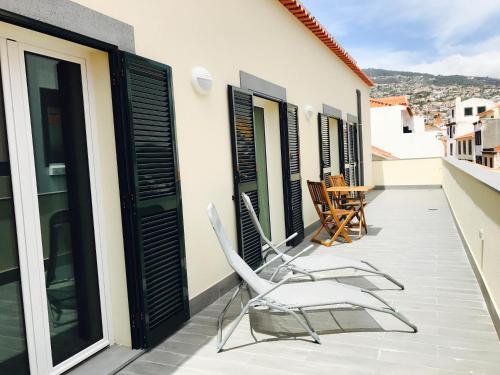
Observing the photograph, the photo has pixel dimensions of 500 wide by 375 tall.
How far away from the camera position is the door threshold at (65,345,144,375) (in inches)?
112

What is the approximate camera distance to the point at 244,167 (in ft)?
16.6

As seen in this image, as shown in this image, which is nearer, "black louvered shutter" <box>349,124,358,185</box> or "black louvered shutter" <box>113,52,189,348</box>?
"black louvered shutter" <box>113,52,189,348</box>

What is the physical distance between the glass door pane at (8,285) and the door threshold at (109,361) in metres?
0.42

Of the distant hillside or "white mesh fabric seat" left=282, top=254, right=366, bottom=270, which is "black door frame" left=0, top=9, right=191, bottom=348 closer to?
"white mesh fabric seat" left=282, top=254, right=366, bottom=270

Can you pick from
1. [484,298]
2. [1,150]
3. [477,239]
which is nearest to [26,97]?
[1,150]

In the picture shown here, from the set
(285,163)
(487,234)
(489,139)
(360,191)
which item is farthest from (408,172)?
(489,139)

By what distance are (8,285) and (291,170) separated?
4824 millimetres

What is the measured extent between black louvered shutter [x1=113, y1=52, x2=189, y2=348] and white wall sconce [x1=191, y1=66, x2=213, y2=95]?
23.0 inches

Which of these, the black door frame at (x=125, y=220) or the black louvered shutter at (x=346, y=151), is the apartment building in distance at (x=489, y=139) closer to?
the black louvered shutter at (x=346, y=151)

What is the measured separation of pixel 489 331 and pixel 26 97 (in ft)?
12.3

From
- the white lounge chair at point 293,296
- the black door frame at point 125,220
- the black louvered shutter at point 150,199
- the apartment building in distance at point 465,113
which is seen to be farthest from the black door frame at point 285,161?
the apartment building in distance at point 465,113

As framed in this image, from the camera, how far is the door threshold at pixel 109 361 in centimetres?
284

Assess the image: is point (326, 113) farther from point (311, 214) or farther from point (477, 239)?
point (477, 239)

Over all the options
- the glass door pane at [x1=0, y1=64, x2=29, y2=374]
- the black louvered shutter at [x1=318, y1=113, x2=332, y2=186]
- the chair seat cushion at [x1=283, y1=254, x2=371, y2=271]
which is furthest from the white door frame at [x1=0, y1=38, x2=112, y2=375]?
the black louvered shutter at [x1=318, y1=113, x2=332, y2=186]
